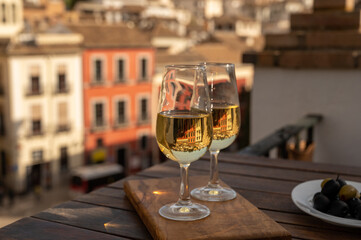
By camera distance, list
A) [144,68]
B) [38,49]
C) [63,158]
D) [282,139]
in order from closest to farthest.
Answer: [282,139]
[38,49]
[63,158]
[144,68]

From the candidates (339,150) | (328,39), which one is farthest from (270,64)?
(339,150)

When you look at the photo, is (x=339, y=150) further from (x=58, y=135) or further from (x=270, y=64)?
(x=58, y=135)

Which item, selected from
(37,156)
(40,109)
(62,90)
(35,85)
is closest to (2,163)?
(37,156)

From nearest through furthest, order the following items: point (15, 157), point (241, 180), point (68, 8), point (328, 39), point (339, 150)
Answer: point (241, 180) < point (339, 150) < point (328, 39) < point (15, 157) < point (68, 8)

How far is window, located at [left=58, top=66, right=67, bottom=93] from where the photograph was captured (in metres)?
17.5

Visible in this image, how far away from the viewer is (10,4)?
19062 millimetres

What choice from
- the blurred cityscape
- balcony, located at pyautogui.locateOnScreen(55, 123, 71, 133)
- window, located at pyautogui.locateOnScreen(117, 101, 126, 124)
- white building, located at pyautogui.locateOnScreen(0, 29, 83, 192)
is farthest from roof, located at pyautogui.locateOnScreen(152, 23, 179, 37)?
balcony, located at pyautogui.locateOnScreen(55, 123, 71, 133)

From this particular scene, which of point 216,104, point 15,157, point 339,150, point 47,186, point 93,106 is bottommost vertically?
point 47,186

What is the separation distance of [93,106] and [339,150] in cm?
1619

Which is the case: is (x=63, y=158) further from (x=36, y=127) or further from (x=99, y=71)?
(x=99, y=71)

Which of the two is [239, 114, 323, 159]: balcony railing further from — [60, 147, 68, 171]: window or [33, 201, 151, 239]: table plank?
[60, 147, 68, 171]: window

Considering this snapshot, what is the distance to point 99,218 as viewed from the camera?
1.15 meters

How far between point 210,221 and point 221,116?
0.31m

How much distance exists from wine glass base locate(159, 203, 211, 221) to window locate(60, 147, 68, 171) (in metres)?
17.4
